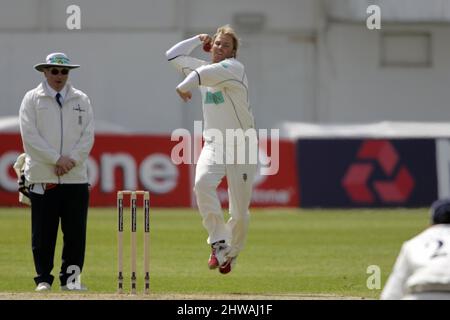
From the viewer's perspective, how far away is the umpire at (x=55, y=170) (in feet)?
39.5

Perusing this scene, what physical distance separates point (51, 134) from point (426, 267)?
532 centimetres

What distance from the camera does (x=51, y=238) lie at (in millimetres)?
12102

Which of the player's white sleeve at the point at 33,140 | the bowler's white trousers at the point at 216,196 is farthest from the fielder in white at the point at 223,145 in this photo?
the player's white sleeve at the point at 33,140

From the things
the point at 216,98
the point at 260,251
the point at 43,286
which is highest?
the point at 216,98

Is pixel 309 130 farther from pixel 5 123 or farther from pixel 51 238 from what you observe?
pixel 51 238

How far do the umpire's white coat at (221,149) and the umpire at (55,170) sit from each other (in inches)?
42.7

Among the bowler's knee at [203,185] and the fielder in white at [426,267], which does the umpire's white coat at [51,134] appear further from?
the fielder in white at [426,267]

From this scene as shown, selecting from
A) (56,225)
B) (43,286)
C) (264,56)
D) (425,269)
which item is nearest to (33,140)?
(56,225)

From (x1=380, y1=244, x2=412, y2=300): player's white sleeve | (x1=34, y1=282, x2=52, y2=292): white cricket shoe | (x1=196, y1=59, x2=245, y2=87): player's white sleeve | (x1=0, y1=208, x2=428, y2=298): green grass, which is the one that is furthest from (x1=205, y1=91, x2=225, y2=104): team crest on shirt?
(x1=380, y1=244, x2=412, y2=300): player's white sleeve

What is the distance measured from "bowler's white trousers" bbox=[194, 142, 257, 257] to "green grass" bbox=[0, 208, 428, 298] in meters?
0.65

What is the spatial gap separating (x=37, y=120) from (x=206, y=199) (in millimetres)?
1645

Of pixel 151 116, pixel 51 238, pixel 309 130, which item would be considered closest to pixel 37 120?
pixel 51 238

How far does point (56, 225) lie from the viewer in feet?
39.9

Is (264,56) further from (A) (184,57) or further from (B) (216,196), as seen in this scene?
(B) (216,196)
